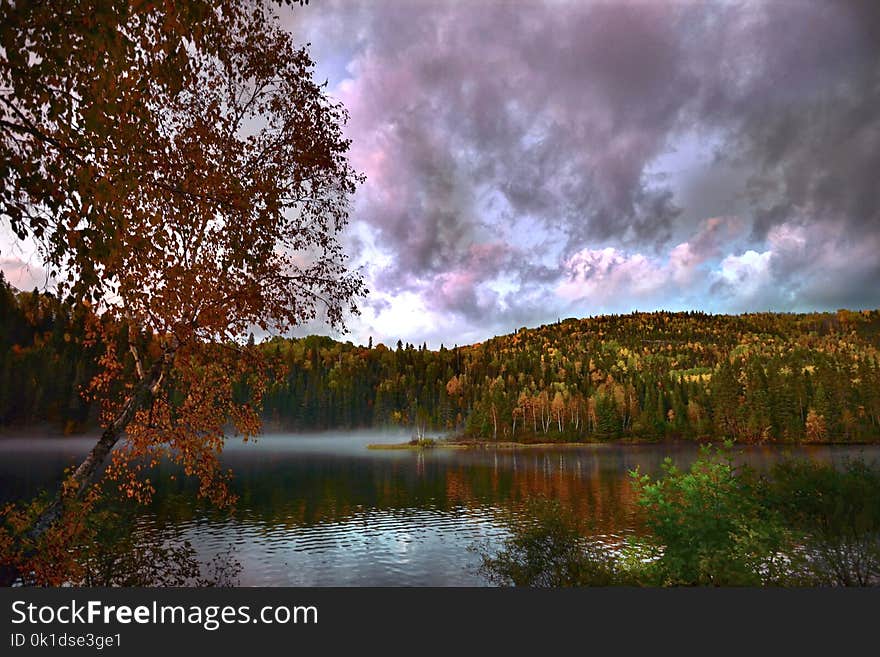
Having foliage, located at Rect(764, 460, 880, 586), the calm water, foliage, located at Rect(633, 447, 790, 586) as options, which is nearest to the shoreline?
the calm water

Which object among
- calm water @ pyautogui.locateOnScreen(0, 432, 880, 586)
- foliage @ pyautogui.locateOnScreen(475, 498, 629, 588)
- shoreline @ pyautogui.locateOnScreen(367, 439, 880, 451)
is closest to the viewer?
foliage @ pyautogui.locateOnScreen(475, 498, 629, 588)

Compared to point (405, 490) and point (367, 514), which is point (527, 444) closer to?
point (405, 490)

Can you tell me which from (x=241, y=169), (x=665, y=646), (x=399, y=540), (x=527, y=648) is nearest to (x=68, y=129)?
(x=241, y=169)

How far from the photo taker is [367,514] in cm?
4734

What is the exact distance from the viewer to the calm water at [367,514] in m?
29.8

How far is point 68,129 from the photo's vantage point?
6.07 metres

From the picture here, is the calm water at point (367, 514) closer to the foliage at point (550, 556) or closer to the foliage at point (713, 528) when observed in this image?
the foliage at point (713, 528)

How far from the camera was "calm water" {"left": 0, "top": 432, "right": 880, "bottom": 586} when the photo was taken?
29766mm

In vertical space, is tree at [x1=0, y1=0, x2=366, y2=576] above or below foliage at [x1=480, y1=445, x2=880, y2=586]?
above

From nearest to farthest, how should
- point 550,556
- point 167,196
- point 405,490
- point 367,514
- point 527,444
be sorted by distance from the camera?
point 167,196 → point 550,556 → point 367,514 → point 405,490 → point 527,444

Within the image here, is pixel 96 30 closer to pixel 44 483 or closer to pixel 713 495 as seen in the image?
pixel 713 495

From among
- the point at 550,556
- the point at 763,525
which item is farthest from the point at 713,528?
the point at 550,556

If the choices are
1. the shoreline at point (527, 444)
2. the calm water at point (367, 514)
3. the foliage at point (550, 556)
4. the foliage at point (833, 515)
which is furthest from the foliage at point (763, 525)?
the shoreline at point (527, 444)

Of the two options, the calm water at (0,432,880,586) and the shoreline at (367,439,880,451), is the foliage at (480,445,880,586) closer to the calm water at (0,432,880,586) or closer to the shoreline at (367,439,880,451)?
the calm water at (0,432,880,586)
